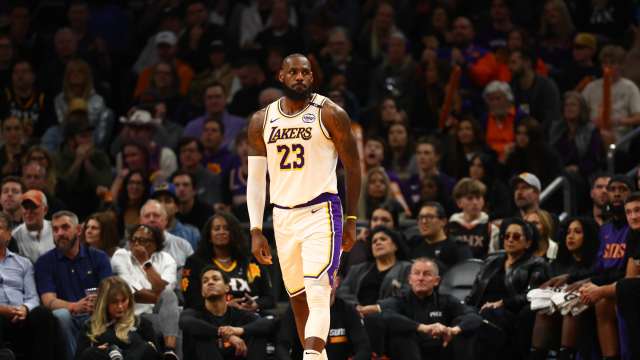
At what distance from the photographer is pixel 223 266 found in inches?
461

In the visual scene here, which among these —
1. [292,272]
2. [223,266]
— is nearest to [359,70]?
[223,266]

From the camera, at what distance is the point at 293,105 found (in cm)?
859

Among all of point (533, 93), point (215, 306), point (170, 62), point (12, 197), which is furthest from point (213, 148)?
point (215, 306)

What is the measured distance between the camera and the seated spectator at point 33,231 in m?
12.0

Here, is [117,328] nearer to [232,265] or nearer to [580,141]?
[232,265]

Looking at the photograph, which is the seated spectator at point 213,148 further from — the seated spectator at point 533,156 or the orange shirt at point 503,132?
the seated spectator at point 533,156

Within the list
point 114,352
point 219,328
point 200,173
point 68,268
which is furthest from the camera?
point 200,173

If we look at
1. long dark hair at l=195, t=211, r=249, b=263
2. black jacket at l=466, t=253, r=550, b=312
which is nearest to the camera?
long dark hair at l=195, t=211, r=249, b=263

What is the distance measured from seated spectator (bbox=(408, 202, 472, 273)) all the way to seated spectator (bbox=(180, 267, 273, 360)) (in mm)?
2068

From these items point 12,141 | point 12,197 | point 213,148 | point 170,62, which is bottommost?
point 12,197

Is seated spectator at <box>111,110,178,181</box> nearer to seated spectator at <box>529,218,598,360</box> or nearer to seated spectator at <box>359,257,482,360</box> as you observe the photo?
seated spectator at <box>359,257,482,360</box>

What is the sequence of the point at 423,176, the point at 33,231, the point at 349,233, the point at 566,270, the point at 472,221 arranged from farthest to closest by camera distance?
the point at 423,176
the point at 472,221
the point at 33,231
the point at 566,270
the point at 349,233

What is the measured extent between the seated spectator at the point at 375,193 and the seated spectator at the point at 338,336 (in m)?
2.55

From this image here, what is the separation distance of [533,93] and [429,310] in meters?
4.57
